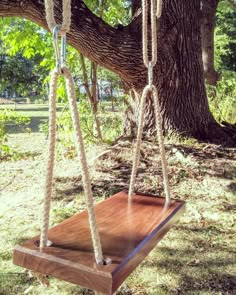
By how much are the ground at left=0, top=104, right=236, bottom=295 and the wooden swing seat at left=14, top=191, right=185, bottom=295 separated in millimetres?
734

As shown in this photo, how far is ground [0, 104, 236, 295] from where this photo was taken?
1.93 metres

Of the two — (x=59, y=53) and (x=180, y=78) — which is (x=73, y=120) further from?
(x=180, y=78)

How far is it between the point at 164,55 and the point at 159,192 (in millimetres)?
1459

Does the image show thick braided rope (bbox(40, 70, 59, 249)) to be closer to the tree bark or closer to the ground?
the ground

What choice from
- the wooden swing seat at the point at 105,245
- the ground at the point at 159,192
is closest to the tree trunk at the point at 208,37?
the ground at the point at 159,192

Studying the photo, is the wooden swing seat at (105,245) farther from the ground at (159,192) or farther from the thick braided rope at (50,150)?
the ground at (159,192)

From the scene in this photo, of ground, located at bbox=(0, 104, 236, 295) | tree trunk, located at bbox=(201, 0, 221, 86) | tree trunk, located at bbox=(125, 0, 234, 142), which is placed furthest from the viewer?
tree trunk, located at bbox=(201, 0, 221, 86)

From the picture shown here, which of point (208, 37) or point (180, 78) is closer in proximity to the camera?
point (180, 78)

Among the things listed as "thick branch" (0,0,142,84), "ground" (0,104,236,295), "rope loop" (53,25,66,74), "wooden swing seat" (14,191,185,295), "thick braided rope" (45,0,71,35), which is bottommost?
"ground" (0,104,236,295)

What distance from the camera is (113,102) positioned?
490 centimetres

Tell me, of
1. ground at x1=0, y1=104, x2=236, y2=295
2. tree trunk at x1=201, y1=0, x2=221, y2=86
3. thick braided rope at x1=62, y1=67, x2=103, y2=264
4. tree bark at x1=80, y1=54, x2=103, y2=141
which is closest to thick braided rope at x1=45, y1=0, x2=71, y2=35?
thick braided rope at x1=62, y1=67, x2=103, y2=264

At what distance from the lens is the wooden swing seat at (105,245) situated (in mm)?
858

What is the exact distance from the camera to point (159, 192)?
298cm

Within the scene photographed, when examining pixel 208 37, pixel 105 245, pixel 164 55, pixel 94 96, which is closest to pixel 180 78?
pixel 164 55
